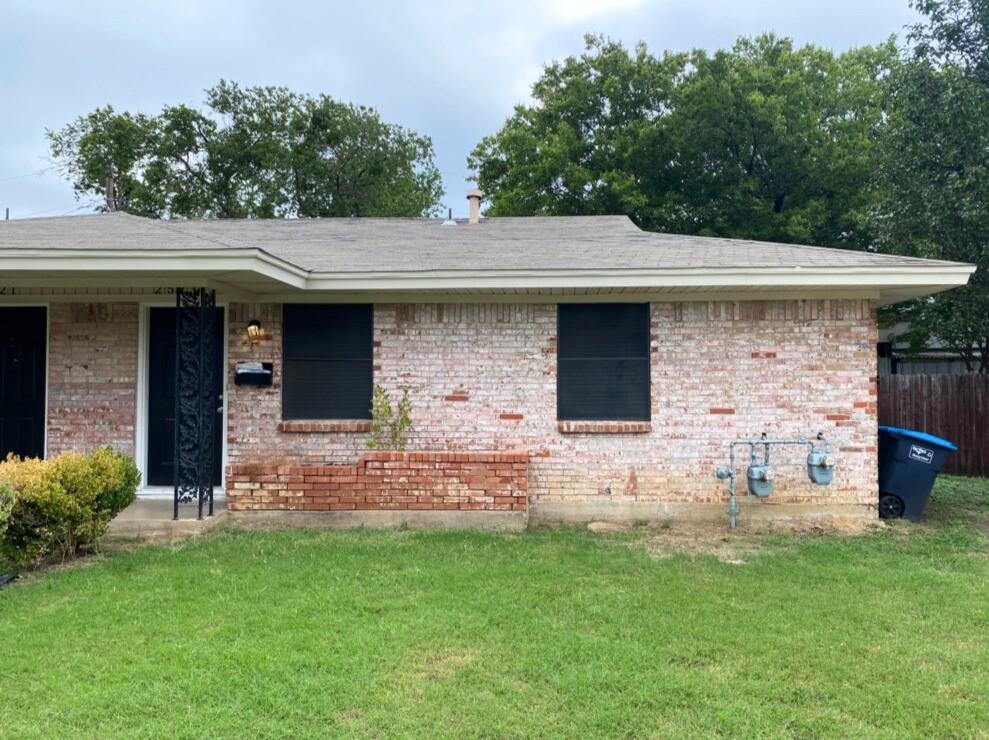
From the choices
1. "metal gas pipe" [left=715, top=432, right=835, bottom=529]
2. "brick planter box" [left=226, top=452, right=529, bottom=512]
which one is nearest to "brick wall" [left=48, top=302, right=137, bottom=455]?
"brick planter box" [left=226, top=452, right=529, bottom=512]

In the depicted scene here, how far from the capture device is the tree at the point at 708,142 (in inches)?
699

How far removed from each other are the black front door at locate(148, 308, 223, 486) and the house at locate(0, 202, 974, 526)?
0.07 feet

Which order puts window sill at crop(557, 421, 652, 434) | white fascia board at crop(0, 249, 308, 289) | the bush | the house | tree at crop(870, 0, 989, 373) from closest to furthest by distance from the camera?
the bush, white fascia board at crop(0, 249, 308, 289), the house, window sill at crop(557, 421, 652, 434), tree at crop(870, 0, 989, 373)

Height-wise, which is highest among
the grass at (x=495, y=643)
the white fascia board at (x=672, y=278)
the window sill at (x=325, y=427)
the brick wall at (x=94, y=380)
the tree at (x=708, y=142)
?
the tree at (x=708, y=142)

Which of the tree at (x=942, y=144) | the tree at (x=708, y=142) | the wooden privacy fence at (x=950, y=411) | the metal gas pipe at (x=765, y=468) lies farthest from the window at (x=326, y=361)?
the tree at (x=708, y=142)

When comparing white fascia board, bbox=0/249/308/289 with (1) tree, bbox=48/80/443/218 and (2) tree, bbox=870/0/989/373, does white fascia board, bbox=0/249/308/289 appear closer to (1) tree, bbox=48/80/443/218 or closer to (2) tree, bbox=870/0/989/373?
(2) tree, bbox=870/0/989/373

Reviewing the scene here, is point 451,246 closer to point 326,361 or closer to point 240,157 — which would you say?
point 326,361

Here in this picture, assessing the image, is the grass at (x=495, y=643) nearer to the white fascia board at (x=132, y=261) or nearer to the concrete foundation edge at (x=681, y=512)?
the concrete foundation edge at (x=681, y=512)

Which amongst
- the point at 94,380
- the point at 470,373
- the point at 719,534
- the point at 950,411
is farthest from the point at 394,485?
the point at 950,411

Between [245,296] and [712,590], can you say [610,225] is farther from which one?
[712,590]

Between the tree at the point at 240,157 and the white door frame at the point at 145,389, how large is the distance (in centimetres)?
1923

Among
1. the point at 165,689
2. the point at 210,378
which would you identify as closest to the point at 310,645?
the point at 165,689

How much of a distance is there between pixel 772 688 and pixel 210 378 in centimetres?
531

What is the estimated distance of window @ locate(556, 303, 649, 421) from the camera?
265 inches
